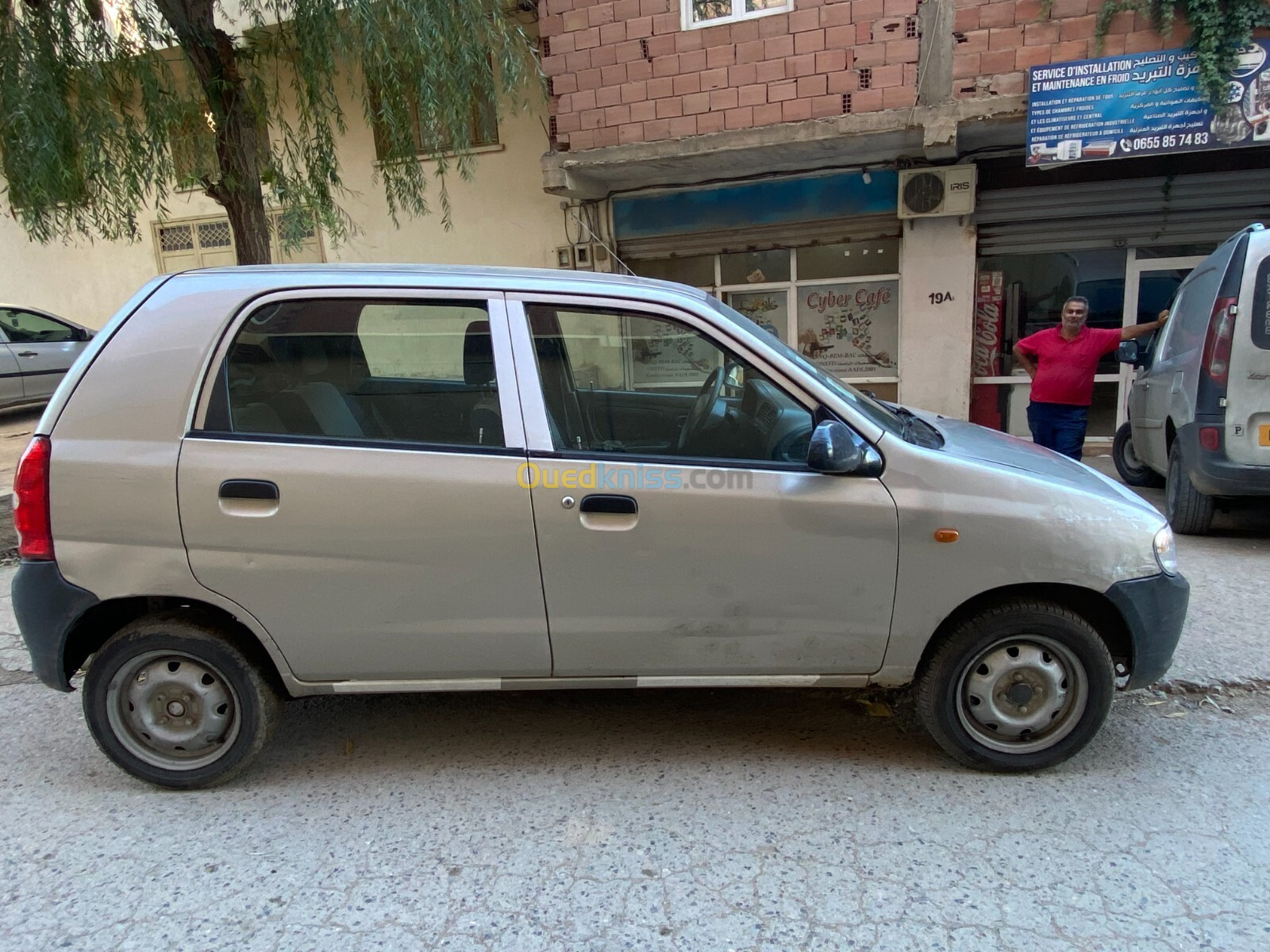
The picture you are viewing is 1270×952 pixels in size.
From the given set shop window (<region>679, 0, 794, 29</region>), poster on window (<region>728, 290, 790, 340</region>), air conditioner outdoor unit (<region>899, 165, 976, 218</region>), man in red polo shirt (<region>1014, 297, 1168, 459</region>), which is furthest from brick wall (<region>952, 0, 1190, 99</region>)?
poster on window (<region>728, 290, 790, 340</region>)

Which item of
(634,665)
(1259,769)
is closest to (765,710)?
(634,665)

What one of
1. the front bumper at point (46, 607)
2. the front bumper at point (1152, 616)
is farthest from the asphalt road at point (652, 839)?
the front bumper at point (46, 607)

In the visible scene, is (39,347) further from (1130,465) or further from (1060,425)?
(1130,465)

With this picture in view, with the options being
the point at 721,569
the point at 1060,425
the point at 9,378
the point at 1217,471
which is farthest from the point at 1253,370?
the point at 9,378

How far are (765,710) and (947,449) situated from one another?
1.36m

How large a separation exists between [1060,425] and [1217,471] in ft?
4.33

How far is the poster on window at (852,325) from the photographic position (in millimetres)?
9586

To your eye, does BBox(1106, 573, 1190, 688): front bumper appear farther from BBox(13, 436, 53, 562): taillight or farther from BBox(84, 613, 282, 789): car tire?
BBox(13, 436, 53, 562): taillight

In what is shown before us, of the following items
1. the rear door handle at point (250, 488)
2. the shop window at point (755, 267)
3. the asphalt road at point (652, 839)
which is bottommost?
the asphalt road at point (652, 839)

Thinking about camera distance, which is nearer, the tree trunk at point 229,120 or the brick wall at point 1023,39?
the tree trunk at point 229,120

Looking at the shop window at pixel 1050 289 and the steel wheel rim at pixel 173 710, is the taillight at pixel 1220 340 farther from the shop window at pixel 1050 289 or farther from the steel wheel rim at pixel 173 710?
the steel wheel rim at pixel 173 710

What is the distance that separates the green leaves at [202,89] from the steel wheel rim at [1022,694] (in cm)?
628

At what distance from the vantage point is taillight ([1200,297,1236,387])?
4891 millimetres

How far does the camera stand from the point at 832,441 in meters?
2.50
